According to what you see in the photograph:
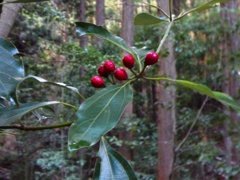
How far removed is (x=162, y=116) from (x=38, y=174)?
82.3 inches

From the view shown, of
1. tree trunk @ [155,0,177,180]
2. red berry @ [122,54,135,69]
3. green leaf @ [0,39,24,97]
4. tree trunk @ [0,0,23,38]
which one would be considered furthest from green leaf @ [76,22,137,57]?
tree trunk @ [155,0,177,180]

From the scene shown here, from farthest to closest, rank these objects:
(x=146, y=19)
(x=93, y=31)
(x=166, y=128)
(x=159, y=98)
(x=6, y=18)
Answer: (x=159, y=98), (x=166, y=128), (x=6, y=18), (x=146, y=19), (x=93, y=31)

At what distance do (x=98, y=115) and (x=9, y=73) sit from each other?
0.66ft

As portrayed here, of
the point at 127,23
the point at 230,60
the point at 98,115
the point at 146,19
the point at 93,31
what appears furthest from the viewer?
the point at 127,23

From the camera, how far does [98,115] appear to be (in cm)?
70

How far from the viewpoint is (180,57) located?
5703 millimetres

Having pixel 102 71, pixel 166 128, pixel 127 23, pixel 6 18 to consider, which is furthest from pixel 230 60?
pixel 102 71

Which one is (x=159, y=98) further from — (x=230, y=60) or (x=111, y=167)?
(x=111, y=167)

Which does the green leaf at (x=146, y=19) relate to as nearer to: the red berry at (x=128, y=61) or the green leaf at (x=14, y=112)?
the red berry at (x=128, y=61)

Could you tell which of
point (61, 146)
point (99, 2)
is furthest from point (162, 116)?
point (99, 2)

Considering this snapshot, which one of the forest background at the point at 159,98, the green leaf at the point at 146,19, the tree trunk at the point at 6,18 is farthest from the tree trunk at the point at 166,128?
the green leaf at the point at 146,19

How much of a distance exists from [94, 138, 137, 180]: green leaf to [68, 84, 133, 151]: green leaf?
0.12 m

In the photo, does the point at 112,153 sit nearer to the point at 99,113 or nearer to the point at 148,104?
the point at 99,113

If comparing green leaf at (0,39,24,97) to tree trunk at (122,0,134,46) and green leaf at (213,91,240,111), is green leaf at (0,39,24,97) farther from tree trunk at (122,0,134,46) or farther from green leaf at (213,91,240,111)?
tree trunk at (122,0,134,46)
